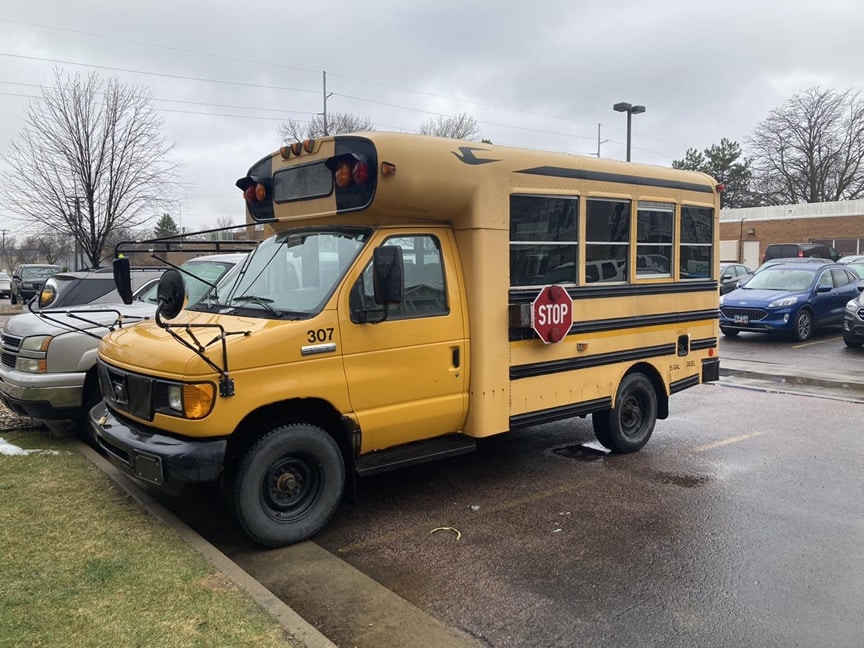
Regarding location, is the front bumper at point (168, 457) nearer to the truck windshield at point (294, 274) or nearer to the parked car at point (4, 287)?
the truck windshield at point (294, 274)

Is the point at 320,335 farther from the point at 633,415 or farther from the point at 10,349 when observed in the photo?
the point at 10,349

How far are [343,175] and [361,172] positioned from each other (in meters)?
0.17

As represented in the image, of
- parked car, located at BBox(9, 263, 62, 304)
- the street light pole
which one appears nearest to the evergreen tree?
parked car, located at BBox(9, 263, 62, 304)

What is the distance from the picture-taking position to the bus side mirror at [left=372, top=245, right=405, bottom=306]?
4.58m

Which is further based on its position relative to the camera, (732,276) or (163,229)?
(163,229)

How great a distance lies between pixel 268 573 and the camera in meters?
4.34

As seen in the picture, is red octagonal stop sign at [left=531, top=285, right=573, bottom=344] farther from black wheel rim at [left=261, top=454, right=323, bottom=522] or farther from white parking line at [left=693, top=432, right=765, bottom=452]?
white parking line at [left=693, top=432, right=765, bottom=452]

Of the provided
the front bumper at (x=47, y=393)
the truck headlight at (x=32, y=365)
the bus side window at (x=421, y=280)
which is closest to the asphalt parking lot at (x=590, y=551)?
the bus side window at (x=421, y=280)

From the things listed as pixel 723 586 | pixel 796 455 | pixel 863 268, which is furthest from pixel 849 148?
pixel 723 586

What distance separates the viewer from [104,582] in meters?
3.90

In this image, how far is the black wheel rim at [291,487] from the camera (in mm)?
4625

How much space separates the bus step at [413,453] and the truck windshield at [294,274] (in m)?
1.21

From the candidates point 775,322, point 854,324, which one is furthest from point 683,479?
point 775,322

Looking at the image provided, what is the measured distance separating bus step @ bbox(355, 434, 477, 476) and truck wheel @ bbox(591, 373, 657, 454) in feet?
6.14
